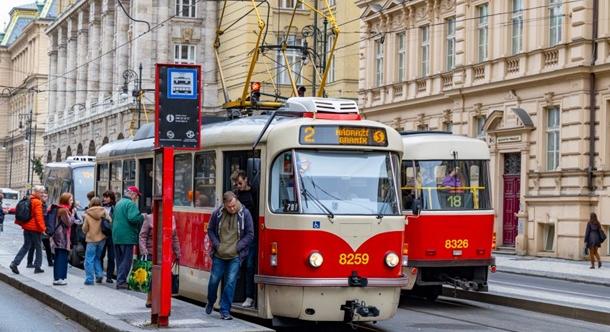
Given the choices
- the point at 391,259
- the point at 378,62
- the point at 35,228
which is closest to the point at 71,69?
the point at 378,62

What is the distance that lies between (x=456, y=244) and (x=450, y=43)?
83.0 ft

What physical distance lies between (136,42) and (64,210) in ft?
178

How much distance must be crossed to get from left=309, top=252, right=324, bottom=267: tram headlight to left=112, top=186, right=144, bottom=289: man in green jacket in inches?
225

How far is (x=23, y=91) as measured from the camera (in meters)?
134

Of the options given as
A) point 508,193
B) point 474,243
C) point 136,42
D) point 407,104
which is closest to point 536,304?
point 474,243

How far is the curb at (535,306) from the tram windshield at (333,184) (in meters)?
4.21

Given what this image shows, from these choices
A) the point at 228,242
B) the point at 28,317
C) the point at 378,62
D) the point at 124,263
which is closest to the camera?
the point at 228,242

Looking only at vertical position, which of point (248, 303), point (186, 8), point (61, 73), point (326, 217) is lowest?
point (248, 303)

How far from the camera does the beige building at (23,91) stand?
125375mm

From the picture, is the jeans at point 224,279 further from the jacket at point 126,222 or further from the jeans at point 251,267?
the jacket at point 126,222

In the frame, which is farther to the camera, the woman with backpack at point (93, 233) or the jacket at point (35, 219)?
the jacket at point (35, 219)

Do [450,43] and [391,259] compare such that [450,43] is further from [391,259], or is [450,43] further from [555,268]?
[391,259]

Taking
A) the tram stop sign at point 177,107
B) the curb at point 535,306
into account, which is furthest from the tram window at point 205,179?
the curb at point 535,306

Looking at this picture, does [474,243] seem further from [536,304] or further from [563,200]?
[563,200]
